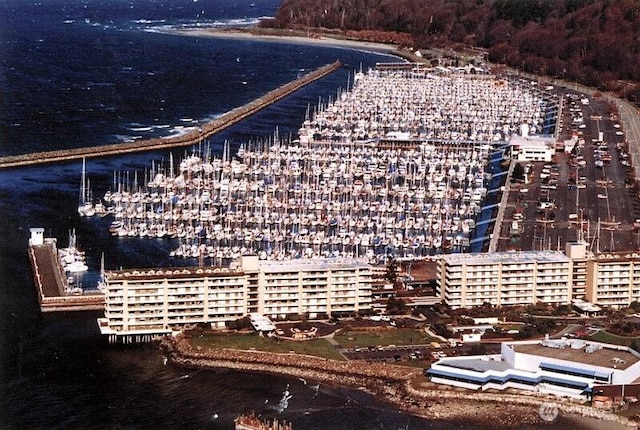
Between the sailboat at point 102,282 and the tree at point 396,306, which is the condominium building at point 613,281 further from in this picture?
the sailboat at point 102,282

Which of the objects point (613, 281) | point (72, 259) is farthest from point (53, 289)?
point (613, 281)

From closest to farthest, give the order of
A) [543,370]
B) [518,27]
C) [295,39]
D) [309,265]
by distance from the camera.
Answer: [543,370], [309,265], [518,27], [295,39]

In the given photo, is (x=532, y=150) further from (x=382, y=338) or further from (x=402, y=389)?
(x=402, y=389)

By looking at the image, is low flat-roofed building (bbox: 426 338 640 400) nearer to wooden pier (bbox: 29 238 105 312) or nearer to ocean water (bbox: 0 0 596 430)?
ocean water (bbox: 0 0 596 430)

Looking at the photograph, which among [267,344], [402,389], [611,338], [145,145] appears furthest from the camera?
[145,145]

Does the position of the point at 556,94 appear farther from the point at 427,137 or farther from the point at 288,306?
the point at 288,306

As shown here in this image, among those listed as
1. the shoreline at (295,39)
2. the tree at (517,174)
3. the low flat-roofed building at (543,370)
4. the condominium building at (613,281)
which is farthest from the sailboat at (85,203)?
the shoreline at (295,39)
